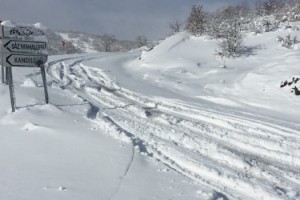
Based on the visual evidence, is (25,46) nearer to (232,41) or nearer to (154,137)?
(154,137)

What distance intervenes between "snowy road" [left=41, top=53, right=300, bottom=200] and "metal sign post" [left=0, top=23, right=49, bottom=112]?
1.63 m

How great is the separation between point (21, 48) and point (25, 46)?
0.10m

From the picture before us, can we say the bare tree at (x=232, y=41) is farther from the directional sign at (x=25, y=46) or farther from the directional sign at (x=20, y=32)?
the directional sign at (x=20, y=32)

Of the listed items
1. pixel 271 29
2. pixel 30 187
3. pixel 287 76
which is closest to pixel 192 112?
pixel 287 76

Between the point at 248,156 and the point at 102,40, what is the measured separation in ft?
203

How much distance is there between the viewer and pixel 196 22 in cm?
2336

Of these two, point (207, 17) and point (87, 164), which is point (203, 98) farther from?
point (207, 17)

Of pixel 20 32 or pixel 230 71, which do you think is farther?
pixel 230 71

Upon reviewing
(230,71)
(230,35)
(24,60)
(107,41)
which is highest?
(24,60)

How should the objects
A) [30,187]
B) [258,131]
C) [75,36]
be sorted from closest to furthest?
[30,187], [258,131], [75,36]

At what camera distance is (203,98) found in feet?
42.8

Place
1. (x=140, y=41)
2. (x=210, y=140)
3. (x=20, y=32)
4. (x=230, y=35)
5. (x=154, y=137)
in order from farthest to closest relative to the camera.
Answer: (x=140, y=41) < (x=230, y=35) < (x=20, y=32) < (x=210, y=140) < (x=154, y=137)

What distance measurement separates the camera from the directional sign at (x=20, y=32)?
910cm

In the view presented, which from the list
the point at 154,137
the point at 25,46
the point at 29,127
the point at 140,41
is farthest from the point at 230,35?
the point at 140,41
